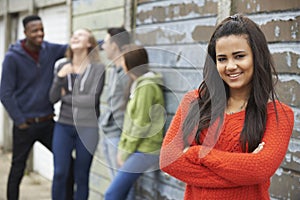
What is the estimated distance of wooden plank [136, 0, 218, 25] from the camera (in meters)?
3.45

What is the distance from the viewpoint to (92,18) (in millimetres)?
5160

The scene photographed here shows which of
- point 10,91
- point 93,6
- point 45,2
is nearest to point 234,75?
point 10,91

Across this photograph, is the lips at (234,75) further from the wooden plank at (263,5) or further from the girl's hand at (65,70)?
the girl's hand at (65,70)

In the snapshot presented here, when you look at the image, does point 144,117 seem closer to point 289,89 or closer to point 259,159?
point 289,89

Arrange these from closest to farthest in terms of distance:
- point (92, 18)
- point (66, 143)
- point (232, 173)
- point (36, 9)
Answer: point (232, 173), point (66, 143), point (92, 18), point (36, 9)

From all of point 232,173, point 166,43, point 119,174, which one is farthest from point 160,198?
point 232,173

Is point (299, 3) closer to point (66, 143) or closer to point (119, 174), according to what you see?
point (119, 174)

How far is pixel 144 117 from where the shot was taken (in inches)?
136

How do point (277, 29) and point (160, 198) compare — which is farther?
point (160, 198)

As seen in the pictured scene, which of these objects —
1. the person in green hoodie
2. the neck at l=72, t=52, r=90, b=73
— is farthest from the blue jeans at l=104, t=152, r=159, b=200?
the neck at l=72, t=52, r=90, b=73

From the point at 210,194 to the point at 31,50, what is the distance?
299 centimetres

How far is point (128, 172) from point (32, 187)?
282 cm

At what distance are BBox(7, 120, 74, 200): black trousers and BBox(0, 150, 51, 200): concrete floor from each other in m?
0.88

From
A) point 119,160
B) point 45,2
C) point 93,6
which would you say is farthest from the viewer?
point 45,2
